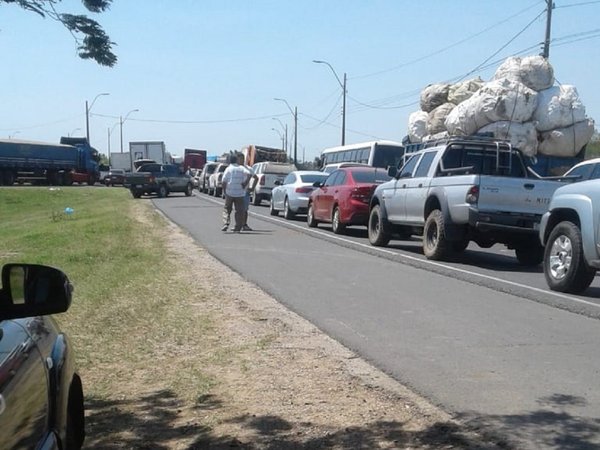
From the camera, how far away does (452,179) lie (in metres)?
13.7

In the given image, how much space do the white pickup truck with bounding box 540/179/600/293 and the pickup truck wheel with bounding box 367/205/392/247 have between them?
5777mm

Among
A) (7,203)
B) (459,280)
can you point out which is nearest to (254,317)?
(459,280)

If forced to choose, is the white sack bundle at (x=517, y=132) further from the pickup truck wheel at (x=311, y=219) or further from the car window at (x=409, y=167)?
the car window at (x=409, y=167)

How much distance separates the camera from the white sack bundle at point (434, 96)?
94.0 ft

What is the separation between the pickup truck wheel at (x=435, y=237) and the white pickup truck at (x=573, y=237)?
291 centimetres

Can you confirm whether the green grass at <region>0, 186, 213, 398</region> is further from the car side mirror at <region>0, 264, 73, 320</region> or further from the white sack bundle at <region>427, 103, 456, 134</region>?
the white sack bundle at <region>427, 103, 456, 134</region>

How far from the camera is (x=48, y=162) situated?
62812mm

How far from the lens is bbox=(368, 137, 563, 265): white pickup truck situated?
13.0 meters

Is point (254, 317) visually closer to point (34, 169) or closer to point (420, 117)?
point (420, 117)

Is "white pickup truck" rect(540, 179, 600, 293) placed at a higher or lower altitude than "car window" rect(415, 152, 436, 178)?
lower

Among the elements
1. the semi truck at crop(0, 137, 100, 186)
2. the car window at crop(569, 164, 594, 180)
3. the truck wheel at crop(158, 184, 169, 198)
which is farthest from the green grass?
the semi truck at crop(0, 137, 100, 186)

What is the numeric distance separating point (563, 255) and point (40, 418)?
8.62 m

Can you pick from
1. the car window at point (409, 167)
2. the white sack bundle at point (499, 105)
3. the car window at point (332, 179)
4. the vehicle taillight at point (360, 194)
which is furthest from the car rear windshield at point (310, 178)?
the car window at point (409, 167)

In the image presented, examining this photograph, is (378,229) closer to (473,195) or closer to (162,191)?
(473,195)
